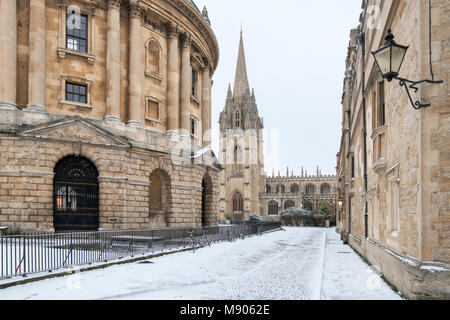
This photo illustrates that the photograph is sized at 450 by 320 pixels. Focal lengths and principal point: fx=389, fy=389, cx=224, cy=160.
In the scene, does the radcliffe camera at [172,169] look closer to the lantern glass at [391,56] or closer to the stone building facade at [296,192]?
the lantern glass at [391,56]

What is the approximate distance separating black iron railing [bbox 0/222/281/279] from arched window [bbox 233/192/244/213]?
7207 centimetres

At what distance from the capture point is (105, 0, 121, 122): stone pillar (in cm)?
2331

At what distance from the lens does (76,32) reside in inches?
916

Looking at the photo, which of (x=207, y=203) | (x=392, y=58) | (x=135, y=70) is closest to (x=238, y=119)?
(x=207, y=203)

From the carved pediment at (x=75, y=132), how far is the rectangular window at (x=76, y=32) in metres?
4.97

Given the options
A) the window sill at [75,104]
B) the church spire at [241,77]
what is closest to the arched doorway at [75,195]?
the window sill at [75,104]

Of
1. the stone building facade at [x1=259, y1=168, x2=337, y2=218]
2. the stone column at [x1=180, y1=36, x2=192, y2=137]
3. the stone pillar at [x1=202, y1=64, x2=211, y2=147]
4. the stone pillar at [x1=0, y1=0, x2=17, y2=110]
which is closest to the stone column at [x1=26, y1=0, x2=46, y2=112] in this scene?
the stone pillar at [x1=0, y1=0, x2=17, y2=110]

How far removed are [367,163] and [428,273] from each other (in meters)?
8.56

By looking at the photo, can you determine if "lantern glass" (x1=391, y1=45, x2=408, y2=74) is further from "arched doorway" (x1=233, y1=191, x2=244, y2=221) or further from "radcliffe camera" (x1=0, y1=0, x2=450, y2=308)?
"arched doorway" (x1=233, y1=191, x2=244, y2=221)

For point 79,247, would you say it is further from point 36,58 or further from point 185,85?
point 185,85

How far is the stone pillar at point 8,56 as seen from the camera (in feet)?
65.8

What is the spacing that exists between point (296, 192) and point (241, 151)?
55.2 feet

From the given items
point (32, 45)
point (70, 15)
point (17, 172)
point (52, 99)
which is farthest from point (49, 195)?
point (70, 15)

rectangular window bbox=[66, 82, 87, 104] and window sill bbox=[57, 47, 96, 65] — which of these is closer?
window sill bbox=[57, 47, 96, 65]
